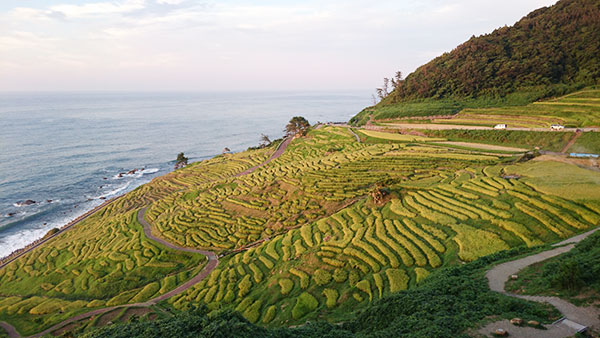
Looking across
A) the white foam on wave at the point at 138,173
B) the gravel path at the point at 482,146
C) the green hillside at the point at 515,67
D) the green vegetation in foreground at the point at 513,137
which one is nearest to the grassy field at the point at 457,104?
the green hillside at the point at 515,67

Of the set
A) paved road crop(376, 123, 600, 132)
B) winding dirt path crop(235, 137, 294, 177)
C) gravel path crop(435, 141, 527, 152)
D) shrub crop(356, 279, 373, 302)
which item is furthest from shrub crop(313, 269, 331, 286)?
paved road crop(376, 123, 600, 132)

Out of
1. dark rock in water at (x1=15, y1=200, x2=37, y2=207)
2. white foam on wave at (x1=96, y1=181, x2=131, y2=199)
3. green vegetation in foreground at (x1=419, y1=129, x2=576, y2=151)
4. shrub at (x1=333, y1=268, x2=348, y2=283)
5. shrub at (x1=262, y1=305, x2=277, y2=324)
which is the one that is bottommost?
dark rock in water at (x1=15, y1=200, x2=37, y2=207)

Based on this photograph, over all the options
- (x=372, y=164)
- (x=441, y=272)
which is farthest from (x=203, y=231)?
(x=441, y=272)

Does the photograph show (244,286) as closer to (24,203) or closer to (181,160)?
(24,203)

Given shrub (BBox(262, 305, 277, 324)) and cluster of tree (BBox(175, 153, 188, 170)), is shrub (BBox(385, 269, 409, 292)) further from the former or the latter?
cluster of tree (BBox(175, 153, 188, 170))

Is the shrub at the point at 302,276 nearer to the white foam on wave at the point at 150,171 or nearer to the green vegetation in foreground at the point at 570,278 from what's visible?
the green vegetation in foreground at the point at 570,278

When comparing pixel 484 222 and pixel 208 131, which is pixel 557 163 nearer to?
pixel 484 222
